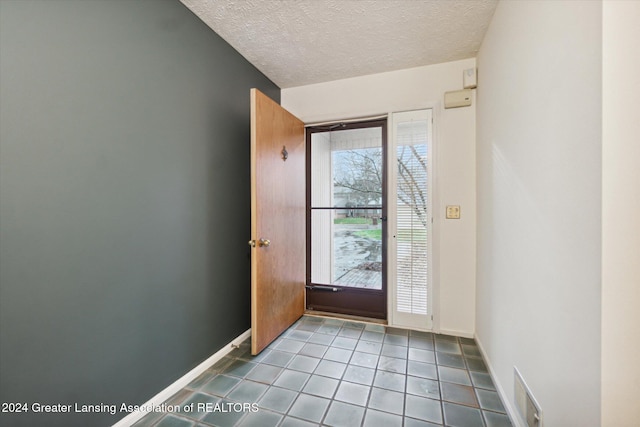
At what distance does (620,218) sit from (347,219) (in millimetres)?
2147

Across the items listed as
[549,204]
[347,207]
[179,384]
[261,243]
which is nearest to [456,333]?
[347,207]

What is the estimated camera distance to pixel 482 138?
2020mm

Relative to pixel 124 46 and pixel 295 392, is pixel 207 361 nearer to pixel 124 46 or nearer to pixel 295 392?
pixel 295 392

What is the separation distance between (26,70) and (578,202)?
80.9 inches

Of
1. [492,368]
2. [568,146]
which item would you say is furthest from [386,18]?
[492,368]

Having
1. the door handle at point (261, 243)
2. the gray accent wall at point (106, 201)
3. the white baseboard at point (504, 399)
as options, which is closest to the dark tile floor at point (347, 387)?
the white baseboard at point (504, 399)

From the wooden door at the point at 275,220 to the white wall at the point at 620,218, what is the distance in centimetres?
180

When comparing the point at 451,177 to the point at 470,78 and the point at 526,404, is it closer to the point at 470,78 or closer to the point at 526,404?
the point at 470,78

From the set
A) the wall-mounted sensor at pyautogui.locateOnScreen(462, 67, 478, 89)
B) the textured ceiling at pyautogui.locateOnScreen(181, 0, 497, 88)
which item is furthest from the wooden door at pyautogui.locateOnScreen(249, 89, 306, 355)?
the wall-mounted sensor at pyautogui.locateOnScreen(462, 67, 478, 89)

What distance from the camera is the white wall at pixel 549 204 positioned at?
0.76 m

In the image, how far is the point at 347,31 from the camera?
191cm

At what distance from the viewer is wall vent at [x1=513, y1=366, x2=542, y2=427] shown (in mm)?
1090

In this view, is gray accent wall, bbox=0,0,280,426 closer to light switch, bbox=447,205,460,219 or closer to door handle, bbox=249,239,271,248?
door handle, bbox=249,239,271,248

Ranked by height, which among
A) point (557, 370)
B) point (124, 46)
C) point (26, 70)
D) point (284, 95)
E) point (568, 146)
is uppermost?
point (284, 95)
